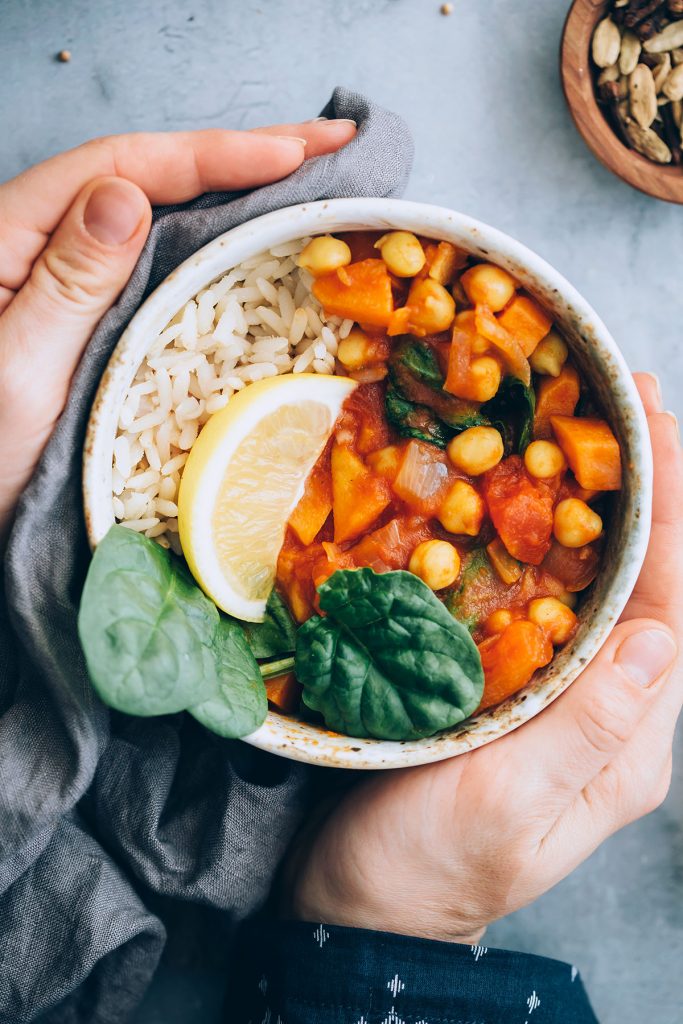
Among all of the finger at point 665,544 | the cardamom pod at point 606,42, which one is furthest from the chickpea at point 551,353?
the cardamom pod at point 606,42

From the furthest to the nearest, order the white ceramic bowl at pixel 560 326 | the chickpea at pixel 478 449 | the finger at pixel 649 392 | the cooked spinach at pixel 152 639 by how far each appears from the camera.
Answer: the finger at pixel 649 392 < the chickpea at pixel 478 449 < the white ceramic bowl at pixel 560 326 < the cooked spinach at pixel 152 639

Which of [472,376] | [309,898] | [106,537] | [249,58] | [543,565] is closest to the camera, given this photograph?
[106,537]

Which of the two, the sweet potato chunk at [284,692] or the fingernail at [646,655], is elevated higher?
the fingernail at [646,655]

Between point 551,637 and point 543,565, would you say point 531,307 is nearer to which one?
point 543,565

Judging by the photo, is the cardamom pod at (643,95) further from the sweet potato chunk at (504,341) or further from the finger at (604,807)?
the finger at (604,807)

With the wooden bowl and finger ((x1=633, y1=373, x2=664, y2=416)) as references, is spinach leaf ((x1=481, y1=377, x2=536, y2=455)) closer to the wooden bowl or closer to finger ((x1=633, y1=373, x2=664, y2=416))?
finger ((x1=633, y1=373, x2=664, y2=416))

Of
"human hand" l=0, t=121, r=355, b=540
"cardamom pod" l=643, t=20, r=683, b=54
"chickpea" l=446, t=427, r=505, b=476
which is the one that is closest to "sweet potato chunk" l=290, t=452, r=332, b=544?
"chickpea" l=446, t=427, r=505, b=476

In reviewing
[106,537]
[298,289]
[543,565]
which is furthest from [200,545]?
[543,565]
